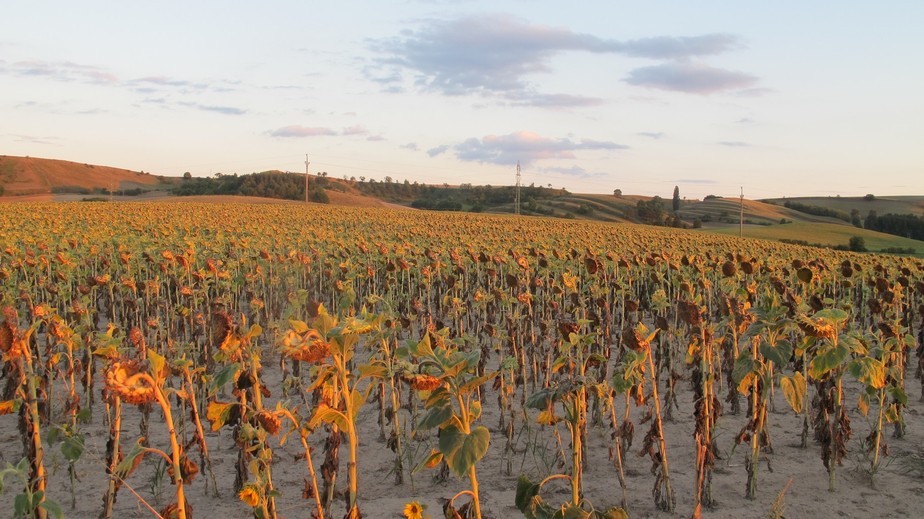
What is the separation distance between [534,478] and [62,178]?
111205 millimetres

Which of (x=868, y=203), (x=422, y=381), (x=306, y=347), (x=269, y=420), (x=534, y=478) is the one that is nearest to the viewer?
(x=422, y=381)

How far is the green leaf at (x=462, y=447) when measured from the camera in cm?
227

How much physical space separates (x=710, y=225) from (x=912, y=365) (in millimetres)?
67758

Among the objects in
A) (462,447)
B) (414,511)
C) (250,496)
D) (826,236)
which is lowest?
(250,496)

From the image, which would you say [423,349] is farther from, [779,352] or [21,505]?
[779,352]

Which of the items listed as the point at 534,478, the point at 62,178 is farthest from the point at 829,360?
the point at 62,178

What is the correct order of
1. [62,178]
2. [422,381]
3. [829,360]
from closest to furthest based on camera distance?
[422,381] → [829,360] → [62,178]

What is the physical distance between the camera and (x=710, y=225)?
7362 cm

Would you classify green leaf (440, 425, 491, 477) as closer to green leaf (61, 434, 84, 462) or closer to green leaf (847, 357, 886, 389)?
green leaf (61, 434, 84, 462)

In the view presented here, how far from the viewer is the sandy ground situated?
450 cm

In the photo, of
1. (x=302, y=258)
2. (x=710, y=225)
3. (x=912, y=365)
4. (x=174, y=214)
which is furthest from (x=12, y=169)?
(x=912, y=365)

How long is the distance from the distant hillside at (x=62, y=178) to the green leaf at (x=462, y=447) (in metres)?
97.3

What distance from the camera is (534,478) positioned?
505 centimetres

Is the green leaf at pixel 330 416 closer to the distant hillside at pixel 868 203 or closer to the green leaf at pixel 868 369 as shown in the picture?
the green leaf at pixel 868 369
